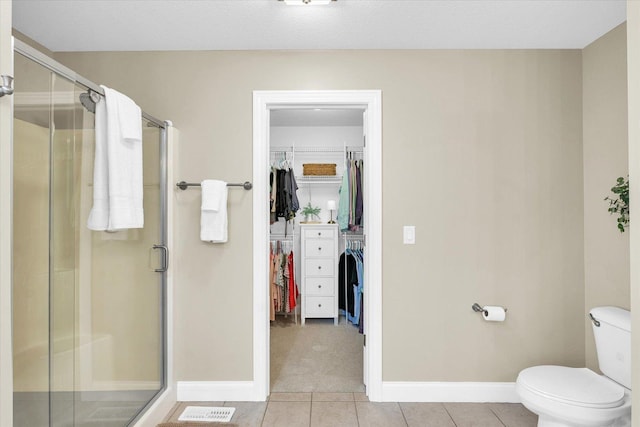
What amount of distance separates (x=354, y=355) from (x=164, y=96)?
2552 millimetres

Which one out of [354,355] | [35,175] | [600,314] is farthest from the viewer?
[354,355]

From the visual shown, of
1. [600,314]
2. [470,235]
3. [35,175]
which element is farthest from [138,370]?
[600,314]

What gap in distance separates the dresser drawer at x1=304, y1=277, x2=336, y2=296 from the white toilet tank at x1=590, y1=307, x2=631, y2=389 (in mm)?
2527

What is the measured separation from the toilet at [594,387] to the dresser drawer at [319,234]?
2.44 meters

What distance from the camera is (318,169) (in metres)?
4.26

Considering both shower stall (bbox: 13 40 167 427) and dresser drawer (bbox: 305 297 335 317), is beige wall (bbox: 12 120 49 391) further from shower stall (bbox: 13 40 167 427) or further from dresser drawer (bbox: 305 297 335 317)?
dresser drawer (bbox: 305 297 335 317)

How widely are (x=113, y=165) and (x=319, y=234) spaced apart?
268 cm

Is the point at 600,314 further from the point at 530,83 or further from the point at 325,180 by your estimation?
the point at 325,180

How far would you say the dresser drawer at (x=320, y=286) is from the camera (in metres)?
4.15

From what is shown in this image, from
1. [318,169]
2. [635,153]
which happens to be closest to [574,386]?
[635,153]

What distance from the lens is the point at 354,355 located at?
3.24 metres

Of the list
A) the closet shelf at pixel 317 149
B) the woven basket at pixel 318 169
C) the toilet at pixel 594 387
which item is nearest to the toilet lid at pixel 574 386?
the toilet at pixel 594 387

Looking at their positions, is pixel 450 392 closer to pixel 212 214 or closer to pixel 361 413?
pixel 361 413

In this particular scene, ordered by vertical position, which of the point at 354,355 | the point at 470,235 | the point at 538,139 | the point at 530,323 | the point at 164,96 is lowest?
the point at 354,355
